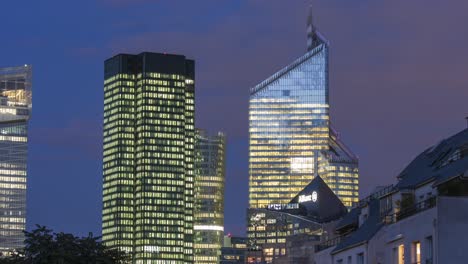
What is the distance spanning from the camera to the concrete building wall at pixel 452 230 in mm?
61438

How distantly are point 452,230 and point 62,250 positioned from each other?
1850 inches

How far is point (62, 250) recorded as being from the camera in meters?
103

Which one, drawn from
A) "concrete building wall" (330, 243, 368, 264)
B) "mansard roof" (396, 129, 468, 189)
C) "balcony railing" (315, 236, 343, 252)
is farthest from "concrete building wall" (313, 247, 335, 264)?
"mansard roof" (396, 129, 468, 189)

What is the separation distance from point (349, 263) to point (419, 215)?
48.7 feet

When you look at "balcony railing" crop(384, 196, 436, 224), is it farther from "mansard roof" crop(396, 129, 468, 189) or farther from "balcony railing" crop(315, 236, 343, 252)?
"balcony railing" crop(315, 236, 343, 252)

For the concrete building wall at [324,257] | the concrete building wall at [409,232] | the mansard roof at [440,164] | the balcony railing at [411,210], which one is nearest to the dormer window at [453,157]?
the mansard roof at [440,164]

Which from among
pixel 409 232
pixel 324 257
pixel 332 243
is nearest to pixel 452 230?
pixel 409 232

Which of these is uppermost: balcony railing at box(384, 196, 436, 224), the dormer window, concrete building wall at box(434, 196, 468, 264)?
the dormer window

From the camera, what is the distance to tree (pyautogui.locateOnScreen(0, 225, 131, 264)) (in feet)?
340

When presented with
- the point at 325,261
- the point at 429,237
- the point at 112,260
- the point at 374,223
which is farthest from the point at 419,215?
the point at 112,260

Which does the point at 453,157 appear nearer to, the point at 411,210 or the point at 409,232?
the point at 411,210

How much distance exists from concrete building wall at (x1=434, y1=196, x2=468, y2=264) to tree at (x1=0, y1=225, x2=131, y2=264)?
46075 millimetres

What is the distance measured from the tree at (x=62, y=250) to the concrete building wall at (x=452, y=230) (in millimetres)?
46075

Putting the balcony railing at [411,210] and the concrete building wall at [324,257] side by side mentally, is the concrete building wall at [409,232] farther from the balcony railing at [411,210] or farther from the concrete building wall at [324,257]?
the concrete building wall at [324,257]
